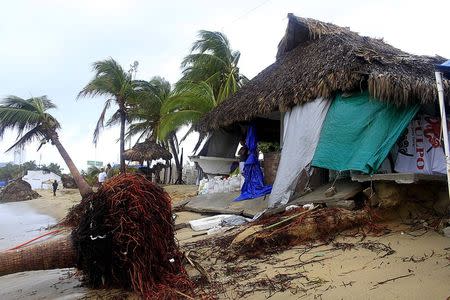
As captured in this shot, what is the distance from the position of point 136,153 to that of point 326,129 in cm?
1440

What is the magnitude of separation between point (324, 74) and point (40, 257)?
5412 mm

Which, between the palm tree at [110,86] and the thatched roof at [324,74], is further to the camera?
the palm tree at [110,86]

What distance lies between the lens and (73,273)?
5.67 meters

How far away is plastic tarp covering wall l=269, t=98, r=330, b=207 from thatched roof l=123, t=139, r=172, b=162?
1307cm

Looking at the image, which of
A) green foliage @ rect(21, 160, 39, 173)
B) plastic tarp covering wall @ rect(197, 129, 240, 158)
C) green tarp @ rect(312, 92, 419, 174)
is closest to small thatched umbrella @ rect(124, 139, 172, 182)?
plastic tarp covering wall @ rect(197, 129, 240, 158)

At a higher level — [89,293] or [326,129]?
[326,129]

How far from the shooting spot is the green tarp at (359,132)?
20.9 feet

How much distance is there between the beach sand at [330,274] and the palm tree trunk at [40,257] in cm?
47

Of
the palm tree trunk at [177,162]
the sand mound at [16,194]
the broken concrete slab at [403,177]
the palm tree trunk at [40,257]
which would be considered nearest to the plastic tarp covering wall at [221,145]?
the broken concrete slab at [403,177]

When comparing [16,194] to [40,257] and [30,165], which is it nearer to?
[40,257]

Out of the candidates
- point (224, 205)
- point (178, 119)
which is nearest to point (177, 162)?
point (178, 119)

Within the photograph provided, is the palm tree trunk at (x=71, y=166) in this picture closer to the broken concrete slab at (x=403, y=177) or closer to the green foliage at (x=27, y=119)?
the green foliage at (x=27, y=119)

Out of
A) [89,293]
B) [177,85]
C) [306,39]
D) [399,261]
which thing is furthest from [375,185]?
[177,85]

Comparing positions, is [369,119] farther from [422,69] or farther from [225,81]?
[225,81]
